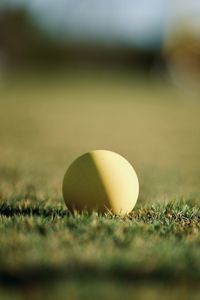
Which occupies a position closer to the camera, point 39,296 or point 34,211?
point 39,296

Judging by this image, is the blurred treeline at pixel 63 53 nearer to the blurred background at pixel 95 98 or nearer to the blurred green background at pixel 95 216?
the blurred background at pixel 95 98

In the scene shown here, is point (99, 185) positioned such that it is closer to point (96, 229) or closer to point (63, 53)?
point (96, 229)

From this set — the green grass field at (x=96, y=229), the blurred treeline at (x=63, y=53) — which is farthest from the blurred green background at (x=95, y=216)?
the blurred treeline at (x=63, y=53)

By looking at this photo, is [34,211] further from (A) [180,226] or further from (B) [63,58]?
(B) [63,58]

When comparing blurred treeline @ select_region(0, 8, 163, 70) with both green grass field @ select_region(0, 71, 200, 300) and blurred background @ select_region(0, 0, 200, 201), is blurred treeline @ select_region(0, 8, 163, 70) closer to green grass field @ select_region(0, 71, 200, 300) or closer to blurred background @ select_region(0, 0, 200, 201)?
blurred background @ select_region(0, 0, 200, 201)

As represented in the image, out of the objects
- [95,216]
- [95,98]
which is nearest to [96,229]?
[95,216]

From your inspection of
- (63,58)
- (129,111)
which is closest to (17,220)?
(129,111)
